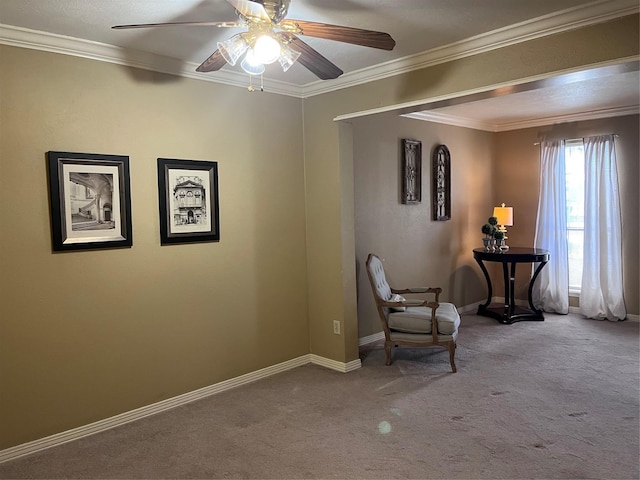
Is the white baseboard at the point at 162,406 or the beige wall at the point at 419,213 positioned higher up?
the beige wall at the point at 419,213

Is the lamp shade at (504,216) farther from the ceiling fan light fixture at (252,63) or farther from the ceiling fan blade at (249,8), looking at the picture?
the ceiling fan blade at (249,8)

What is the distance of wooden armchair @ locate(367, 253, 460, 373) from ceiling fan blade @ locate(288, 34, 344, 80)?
84.6 inches

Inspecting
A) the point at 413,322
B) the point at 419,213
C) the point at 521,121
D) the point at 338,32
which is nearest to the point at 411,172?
the point at 419,213

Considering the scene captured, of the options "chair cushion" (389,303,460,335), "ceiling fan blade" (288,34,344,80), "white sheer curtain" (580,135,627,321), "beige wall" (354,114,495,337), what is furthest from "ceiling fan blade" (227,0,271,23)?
"white sheer curtain" (580,135,627,321)

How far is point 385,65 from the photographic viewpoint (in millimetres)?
3592

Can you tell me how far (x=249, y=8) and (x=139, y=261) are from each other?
200 cm

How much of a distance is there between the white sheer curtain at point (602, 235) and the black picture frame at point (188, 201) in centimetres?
454

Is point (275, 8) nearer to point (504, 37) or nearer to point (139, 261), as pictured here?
point (504, 37)

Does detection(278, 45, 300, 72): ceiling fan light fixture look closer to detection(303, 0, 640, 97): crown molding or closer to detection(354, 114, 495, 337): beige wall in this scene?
detection(303, 0, 640, 97): crown molding

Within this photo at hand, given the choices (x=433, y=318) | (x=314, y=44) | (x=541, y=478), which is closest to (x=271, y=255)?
(x=433, y=318)

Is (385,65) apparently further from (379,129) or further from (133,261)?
(133,261)

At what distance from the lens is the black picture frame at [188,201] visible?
3.48 meters

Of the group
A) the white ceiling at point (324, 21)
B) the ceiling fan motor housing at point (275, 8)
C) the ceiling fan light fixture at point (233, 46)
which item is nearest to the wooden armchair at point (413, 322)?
the white ceiling at point (324, 21)

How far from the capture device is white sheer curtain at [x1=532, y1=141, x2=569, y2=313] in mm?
6156
